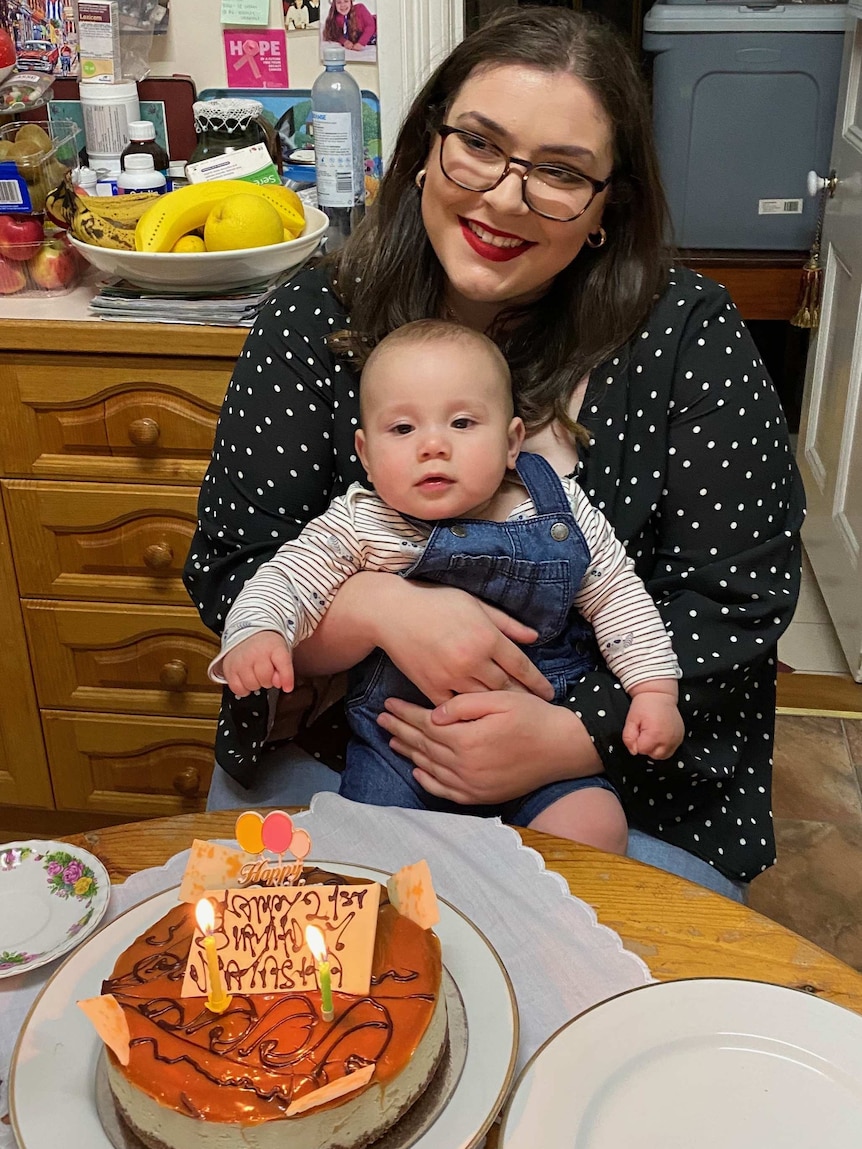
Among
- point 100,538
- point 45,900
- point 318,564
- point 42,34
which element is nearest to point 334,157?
point 42,34

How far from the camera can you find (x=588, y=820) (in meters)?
1.15

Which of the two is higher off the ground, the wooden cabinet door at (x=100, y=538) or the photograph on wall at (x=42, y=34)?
the photograph on wall at (x=42, y=34)

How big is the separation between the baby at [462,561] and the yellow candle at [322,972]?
404mm

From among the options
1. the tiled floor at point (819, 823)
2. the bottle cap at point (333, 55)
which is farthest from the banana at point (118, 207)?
the tiled floor at point (819, 823)

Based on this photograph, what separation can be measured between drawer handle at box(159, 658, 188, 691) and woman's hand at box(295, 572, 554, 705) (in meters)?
0.86

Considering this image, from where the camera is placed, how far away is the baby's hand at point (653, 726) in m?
1.15

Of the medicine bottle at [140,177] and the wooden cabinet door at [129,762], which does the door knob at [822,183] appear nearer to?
the medicine bottle at [140,177]

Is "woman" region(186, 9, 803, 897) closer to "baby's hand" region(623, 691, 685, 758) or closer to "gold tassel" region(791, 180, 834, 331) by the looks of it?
"baby's hand" region(623, 691, 685, 758)

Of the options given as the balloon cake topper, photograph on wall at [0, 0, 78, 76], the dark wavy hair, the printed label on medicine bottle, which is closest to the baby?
the dark wavy hair

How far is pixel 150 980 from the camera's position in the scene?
72cm

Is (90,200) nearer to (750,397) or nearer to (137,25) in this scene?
(137,25)

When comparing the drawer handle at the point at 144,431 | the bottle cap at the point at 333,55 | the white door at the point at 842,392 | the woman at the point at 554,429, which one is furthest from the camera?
the white door at the point at 842,392

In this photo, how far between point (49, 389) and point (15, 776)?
2.58ft

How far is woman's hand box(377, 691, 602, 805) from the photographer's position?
1.13 metres
